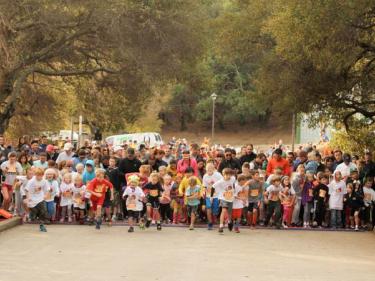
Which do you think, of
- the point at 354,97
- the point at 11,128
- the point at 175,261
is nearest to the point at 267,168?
the point at 354,97

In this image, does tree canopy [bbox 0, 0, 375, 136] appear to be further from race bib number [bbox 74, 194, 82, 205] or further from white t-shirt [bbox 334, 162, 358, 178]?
race bib number [bbox 74, 194, 82, 205]

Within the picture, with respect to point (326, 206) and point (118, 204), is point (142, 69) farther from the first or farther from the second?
point (326, 206)

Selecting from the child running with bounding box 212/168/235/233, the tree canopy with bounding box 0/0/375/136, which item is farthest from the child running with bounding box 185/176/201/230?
the tree canopy with bounding box 0/0/375/136

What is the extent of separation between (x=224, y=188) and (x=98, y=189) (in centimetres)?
293

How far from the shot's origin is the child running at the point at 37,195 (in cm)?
1648

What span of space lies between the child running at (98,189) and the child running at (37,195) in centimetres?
107

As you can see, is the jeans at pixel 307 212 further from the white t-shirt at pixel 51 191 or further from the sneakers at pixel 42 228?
the sneakers at pixel 42 228

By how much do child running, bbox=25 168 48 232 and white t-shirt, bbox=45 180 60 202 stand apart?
4.9 inches

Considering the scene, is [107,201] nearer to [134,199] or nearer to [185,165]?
[134,199]

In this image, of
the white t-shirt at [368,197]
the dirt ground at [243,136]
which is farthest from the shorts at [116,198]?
the dirt ground at [243,136]

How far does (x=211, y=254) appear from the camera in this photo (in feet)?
42.2

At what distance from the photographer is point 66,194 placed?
17.5 metres

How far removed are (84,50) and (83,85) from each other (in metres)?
3.47

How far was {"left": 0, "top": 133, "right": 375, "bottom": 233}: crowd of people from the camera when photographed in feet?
55.3
